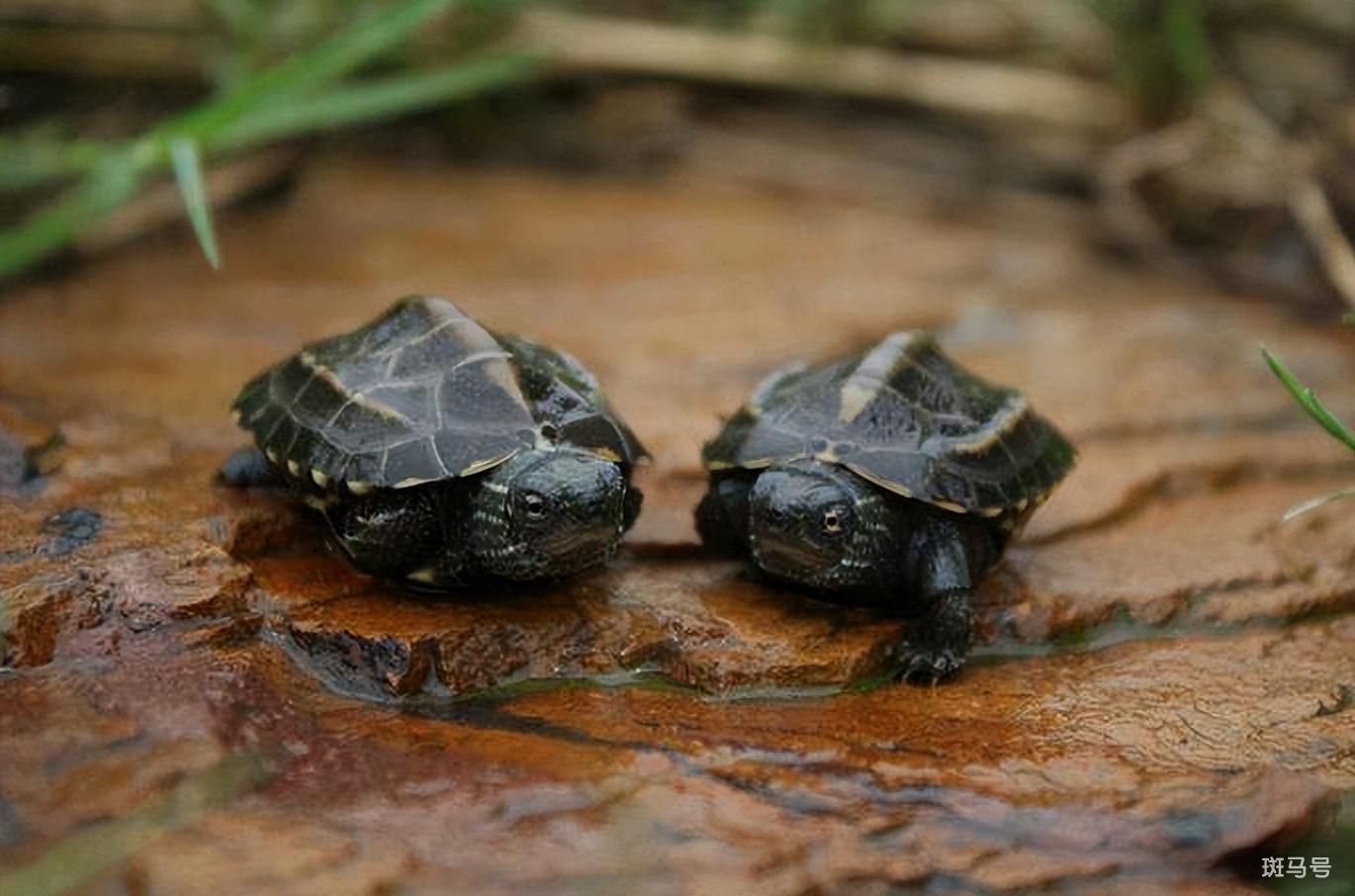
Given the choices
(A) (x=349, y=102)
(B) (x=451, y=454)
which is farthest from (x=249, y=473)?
(A) (x=349, y=102)

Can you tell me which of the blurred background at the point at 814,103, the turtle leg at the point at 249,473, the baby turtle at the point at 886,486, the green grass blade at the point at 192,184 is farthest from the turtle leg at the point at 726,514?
the blurred background at the point at 814,103

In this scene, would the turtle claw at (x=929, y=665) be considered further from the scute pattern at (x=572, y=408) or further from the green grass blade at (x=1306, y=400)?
the green grass blade at (x=1306, y=400)

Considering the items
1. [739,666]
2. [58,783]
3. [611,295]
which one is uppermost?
[611,295]

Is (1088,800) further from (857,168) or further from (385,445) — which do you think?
(857,168)

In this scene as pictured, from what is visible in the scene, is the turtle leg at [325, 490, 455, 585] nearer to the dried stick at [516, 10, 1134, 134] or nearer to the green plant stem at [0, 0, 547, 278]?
the green plant stem at [0, 0, 547, 278]

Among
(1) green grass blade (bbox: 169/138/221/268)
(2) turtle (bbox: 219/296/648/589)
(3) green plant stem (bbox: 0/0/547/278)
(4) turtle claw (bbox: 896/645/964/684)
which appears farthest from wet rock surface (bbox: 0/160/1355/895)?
(1) green grass blade (bbox: 169/138/221/268)

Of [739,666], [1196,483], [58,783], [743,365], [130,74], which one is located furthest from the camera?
[130,74]

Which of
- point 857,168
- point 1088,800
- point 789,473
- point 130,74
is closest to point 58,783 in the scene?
point 789,473

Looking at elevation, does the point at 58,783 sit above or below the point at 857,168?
below
